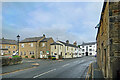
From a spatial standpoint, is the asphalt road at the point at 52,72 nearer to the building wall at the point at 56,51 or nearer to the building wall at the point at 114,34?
the building wall at the point at 114,34

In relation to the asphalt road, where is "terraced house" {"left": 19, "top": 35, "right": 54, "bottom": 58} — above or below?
above

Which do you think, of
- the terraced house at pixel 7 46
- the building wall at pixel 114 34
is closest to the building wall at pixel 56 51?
the terraced house at pixel 7 46

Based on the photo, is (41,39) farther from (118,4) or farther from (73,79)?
(118,4)

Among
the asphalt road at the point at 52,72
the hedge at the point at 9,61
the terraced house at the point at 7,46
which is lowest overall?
the asphalt road at the point at 52,72

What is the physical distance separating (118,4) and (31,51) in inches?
1607

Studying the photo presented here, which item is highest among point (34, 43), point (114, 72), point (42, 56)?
point (34, 43)

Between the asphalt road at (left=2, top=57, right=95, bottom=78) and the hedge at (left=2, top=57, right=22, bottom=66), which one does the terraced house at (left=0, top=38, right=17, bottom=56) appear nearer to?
the hedge at (left=2, top=57, right=22, bottom=66)

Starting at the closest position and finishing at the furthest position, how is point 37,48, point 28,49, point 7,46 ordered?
point 37,48 < point 28,49 < point 7,46

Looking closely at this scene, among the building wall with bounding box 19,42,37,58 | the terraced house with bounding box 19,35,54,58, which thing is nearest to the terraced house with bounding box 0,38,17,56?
the building wall with bounding box 19,42,37,58

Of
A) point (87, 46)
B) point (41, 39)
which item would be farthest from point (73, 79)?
point (87, 46)

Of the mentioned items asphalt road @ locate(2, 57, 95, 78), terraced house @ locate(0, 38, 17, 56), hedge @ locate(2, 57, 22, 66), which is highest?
terraced house @ locate(0, 38, 17, 56)

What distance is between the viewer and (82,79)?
9.62 m

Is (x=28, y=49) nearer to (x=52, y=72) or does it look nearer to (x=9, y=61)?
(x=9, y=61)

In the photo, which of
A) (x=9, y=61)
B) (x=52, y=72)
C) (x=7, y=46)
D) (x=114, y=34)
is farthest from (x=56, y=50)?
(x=114, y=34)
